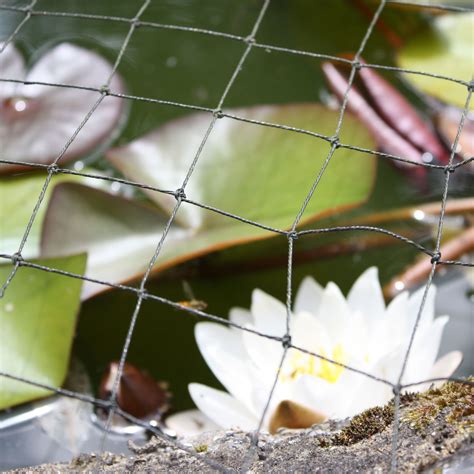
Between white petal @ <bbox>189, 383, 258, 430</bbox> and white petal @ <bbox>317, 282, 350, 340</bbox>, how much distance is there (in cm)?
14

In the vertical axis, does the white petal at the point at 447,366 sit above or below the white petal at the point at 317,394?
above

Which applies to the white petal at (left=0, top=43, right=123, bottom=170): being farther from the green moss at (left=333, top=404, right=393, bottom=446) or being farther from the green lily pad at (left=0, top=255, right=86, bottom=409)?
the green moss at (left=333, top=404, right=393, bottom=446)

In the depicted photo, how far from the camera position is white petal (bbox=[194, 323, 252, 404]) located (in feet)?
2.66

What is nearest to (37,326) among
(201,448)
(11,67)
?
(201,448)

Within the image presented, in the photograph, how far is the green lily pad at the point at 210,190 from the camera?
1007 millimetres

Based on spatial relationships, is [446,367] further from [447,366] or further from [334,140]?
[334,140]

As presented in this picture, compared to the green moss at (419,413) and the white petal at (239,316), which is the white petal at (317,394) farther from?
the white petal at (239,316)

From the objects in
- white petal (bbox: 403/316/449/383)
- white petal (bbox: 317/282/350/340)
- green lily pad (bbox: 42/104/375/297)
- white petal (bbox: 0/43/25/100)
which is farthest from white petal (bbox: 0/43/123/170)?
white petal (bbox: 403/316/449/383)

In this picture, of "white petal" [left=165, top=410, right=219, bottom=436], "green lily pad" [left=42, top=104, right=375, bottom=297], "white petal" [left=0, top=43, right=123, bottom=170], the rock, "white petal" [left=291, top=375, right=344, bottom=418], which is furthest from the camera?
"white petal" [left=0, top=43, right=123, bottom=170]

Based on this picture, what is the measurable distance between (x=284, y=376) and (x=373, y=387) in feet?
0.35

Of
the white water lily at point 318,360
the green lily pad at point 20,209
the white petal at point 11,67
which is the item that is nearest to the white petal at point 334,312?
the white water lily at point 318,360

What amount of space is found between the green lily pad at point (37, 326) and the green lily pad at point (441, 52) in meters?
0.72

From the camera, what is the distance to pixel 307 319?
83cm

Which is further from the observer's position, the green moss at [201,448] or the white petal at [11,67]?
the white petal at [11,67]
